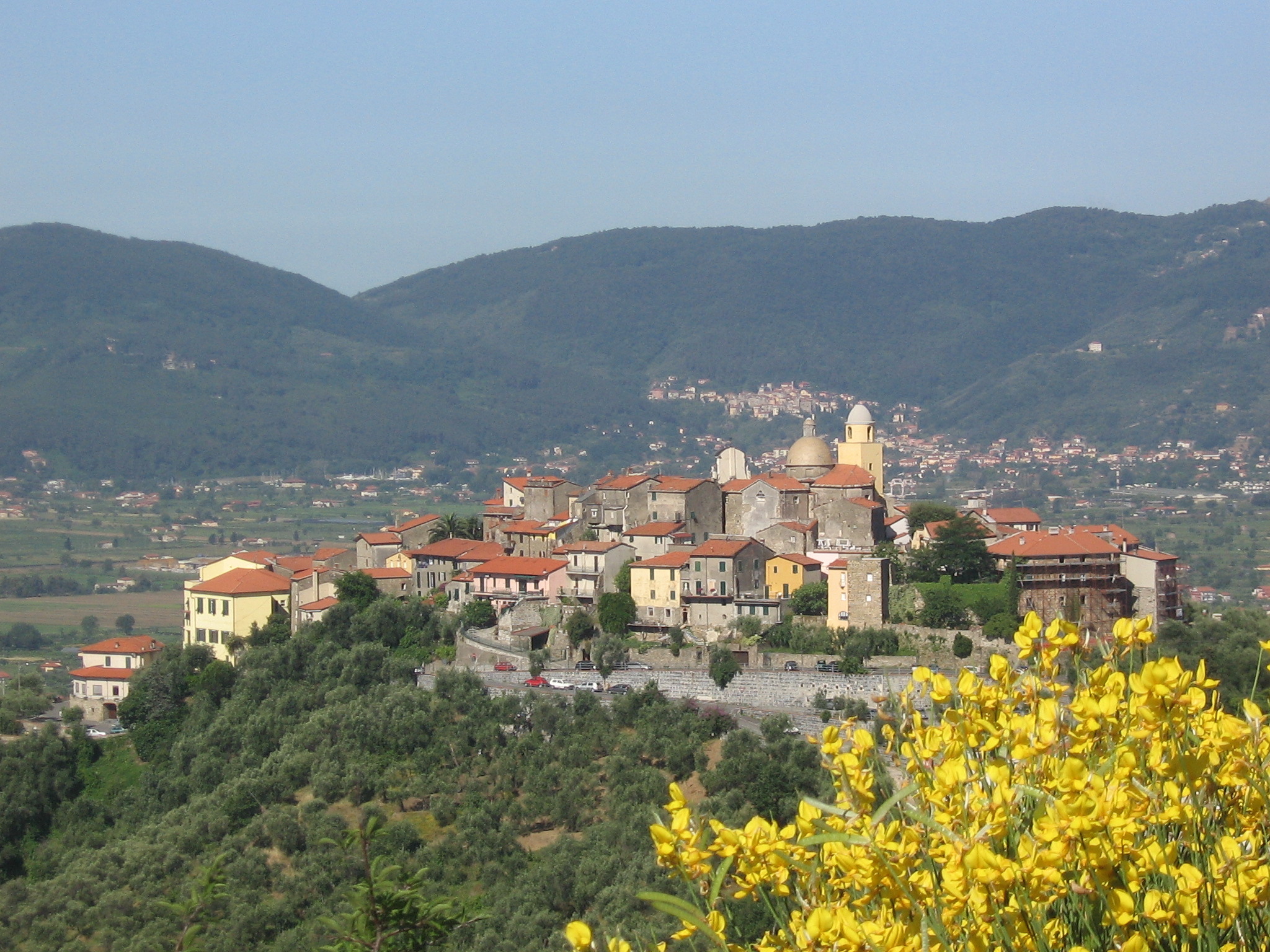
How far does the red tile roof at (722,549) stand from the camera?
141 feet

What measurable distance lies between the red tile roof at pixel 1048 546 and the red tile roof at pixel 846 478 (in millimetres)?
4787

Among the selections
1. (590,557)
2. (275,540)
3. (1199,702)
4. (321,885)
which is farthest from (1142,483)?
(1199,702)

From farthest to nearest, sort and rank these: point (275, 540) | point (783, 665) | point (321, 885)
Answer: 1. point (275, 540)
2. point (783, 665)
3. point (321, 885)

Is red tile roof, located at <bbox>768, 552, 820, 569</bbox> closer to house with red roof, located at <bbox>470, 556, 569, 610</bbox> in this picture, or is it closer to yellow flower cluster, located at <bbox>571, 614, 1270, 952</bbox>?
house with red roof, located at <bbox>470, 556, 569, 610</bbox>

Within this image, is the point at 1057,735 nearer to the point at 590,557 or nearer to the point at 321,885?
the point at 321,885

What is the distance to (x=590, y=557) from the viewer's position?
45219 mm

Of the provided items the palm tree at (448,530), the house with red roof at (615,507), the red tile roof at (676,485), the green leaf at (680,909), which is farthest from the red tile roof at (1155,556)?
the green leaf at (680,909)

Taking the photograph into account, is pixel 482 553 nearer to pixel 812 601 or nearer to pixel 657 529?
pixel 657 529

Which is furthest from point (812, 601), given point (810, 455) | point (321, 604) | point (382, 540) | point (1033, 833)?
point (1033, 833)

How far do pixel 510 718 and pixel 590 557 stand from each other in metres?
6.61

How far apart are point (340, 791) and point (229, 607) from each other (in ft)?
41.0

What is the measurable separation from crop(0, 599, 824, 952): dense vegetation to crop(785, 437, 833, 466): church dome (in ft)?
36.8

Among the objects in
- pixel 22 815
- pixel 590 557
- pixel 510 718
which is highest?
pixel 590 557

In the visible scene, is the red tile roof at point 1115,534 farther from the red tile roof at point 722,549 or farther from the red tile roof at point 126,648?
the red tile roof at point 126,648
